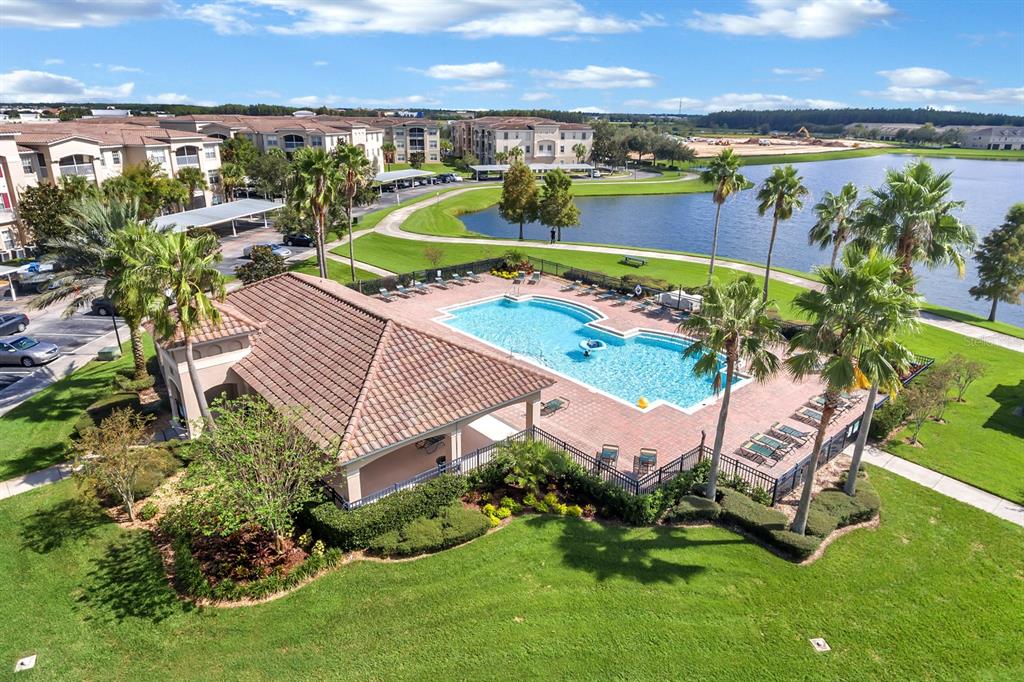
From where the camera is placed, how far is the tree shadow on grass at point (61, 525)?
1906cm

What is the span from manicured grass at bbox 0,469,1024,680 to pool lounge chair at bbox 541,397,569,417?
896cm

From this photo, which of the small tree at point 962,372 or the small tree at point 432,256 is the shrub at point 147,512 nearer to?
the small tree at point 962,372

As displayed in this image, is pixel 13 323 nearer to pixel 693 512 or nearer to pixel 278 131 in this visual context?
pixel 693 512

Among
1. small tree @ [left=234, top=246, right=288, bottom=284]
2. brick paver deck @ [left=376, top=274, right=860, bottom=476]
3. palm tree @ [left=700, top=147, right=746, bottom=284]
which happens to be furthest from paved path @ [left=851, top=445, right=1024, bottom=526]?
small tree @ [left=234, top=246, right=288, bottom=284]

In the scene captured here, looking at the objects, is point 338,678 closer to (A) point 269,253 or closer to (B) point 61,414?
(B) point 61,414

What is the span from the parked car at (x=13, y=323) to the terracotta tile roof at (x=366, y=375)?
76.9 ft

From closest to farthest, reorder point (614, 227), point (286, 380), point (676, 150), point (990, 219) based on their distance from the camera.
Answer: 1. point (286, 380)
2. point (614, 227)
3. point (990, 219)
4. point (676, 150)

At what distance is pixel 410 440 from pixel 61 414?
19818mm

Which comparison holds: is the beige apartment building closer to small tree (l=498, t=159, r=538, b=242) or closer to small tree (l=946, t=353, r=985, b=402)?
small tree (l=498, t=159, r=538, b=242)

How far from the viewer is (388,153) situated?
443 feet

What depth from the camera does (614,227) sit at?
93438 mm

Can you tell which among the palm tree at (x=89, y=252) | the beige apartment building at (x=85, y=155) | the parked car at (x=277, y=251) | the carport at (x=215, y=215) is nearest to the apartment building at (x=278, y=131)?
the beige apartment building at (x=85, y=155)

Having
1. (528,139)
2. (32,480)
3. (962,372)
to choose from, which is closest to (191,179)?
(32,480)

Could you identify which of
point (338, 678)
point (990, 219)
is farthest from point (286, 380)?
point (990, 219)
